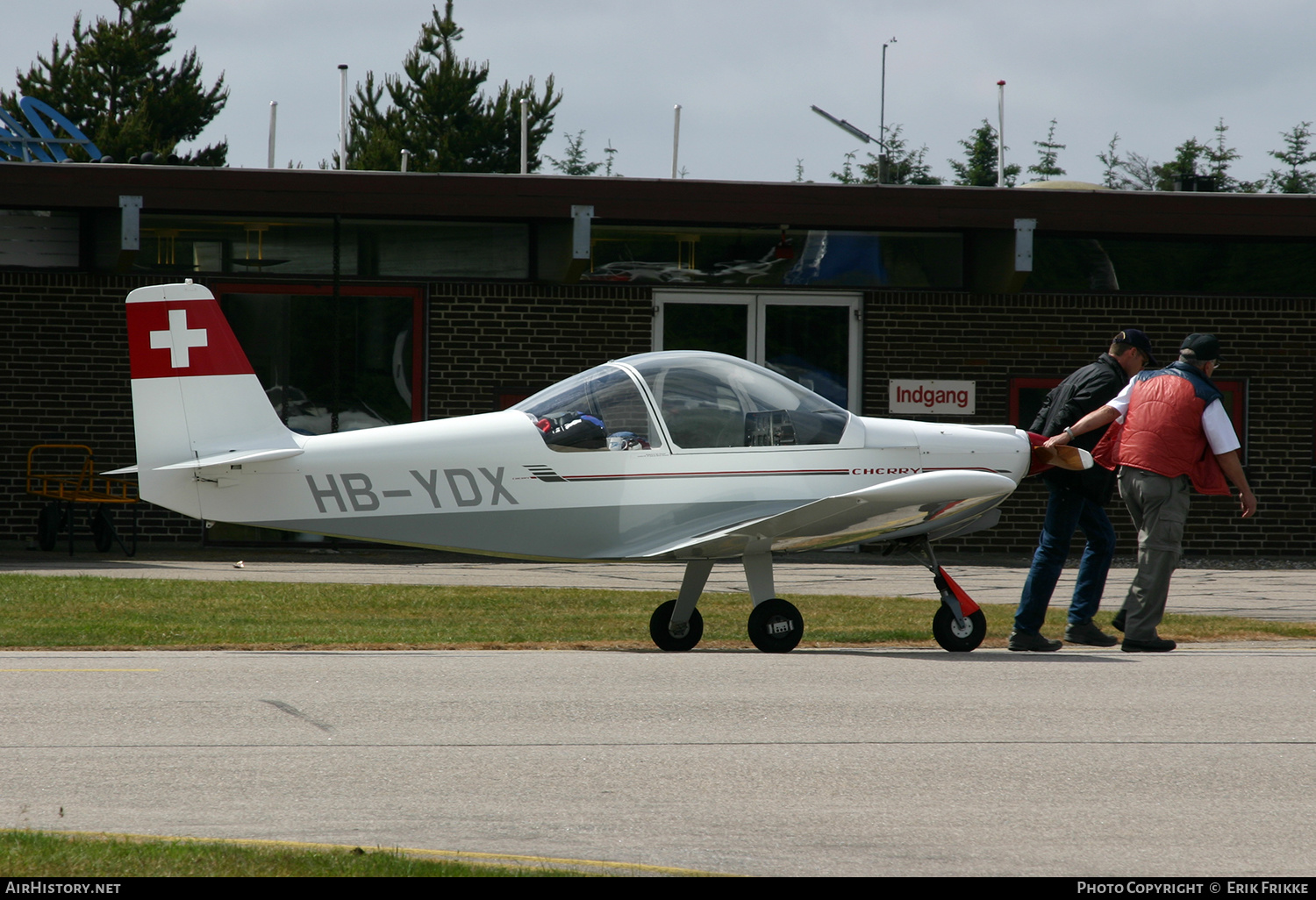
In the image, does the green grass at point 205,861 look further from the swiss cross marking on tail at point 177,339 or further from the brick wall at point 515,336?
the brick wall at point 515,336

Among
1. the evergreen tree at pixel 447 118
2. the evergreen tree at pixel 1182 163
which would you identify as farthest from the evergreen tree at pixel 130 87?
the evergreen tree at pixel 1182 163

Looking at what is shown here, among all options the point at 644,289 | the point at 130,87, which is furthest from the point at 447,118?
the point at 644,289

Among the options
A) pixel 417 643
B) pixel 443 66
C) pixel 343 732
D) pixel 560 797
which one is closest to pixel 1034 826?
pixel 560 797

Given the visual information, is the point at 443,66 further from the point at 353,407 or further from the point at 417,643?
the point at 417,643

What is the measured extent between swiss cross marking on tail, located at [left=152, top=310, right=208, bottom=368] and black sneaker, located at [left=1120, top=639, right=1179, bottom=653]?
6130 mm

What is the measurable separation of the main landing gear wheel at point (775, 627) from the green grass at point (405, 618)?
0.87 metres

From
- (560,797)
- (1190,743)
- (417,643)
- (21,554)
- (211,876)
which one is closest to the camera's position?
(211,876)

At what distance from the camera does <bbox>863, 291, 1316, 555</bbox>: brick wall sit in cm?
1866

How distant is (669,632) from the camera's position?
9.41m

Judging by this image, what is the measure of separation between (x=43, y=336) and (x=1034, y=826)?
52.2 feet

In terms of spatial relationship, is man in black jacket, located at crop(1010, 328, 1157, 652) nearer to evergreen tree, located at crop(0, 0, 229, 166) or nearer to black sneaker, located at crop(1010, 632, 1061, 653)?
black sneaker, located at crop(1010, 632, 1061, 653)

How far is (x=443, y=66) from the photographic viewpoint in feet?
173

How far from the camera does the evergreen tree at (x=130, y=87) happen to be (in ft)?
158

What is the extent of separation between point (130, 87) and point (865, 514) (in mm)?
47214
